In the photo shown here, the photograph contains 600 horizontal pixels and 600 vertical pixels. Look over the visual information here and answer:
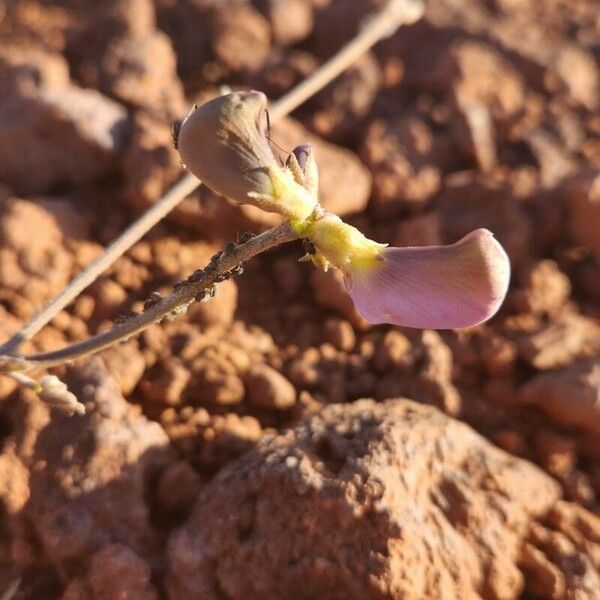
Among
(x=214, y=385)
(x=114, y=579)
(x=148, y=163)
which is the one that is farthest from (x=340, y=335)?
(x=114, y=579)

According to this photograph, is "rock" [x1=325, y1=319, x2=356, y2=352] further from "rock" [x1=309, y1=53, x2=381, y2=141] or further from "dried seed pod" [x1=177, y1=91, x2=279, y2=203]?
"dried seed pod" [x1=177, y1=91, x2=279, y2=203]

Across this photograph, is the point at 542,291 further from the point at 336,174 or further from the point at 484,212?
the point at 336,174

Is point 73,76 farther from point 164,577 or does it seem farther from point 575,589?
point 575,589

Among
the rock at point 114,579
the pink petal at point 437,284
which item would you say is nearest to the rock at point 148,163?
the rock at point 114,579

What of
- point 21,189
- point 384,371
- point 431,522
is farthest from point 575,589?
point 21,189

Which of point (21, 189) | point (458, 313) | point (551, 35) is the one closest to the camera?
point (458, 313)

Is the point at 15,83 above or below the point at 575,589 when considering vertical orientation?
above
